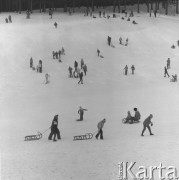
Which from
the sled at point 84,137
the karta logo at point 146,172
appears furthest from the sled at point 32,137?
the karta logo at point 146,172

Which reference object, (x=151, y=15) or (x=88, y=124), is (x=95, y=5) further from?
(x=88, y=124)

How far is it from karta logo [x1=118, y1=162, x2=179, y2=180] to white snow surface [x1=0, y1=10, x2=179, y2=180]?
0.32 m

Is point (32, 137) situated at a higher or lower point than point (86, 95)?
higher

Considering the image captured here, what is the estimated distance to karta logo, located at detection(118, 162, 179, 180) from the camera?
15312 millimetres

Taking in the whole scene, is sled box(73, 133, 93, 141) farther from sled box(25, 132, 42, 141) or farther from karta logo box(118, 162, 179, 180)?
karta logo box(118, 162, 179, 180)

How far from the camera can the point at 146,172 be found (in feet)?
52.1

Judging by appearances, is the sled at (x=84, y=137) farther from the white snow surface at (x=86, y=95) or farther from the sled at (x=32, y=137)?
the sled at (x=32, y=137)

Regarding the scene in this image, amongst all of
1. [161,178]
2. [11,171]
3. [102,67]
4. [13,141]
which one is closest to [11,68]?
[102,67]

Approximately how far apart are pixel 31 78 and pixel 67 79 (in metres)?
2.71

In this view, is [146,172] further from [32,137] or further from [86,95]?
[86,95]

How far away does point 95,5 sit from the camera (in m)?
70.2

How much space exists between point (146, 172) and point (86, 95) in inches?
751

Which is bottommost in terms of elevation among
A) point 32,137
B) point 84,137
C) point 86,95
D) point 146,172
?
point 86,95

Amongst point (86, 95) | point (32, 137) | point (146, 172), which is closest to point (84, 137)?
point (32, 137)
